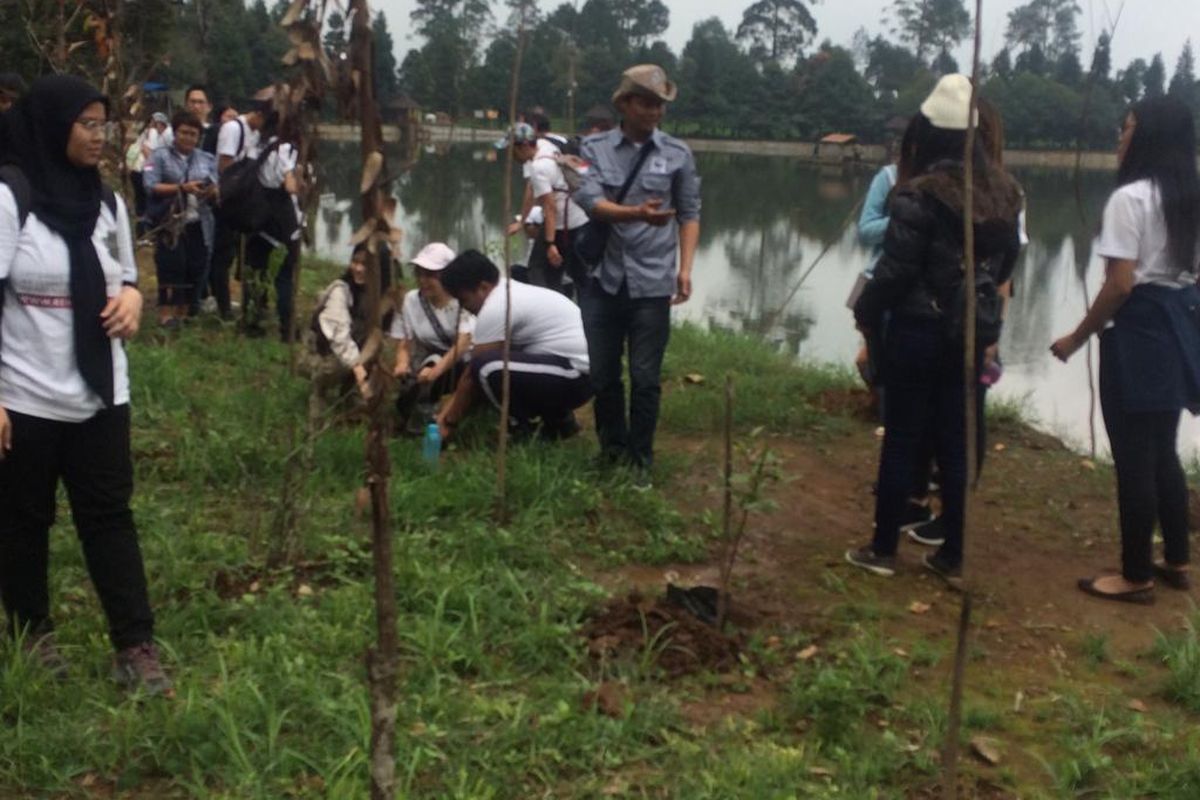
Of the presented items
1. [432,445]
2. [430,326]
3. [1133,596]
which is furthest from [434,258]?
[1133,596]

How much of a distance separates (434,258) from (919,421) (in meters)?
2.30

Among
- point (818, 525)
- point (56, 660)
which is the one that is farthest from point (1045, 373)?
point (56, 660)

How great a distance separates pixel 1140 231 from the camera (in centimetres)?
386

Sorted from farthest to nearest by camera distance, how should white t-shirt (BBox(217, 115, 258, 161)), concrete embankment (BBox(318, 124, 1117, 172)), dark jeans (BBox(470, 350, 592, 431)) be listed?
white t-shirt (BBox(217, 115, 258, 161)) → dark jeans (BBox(470, 350, 592, 431)) → concrete embankment (BBox(318, 124, 1117, 172))

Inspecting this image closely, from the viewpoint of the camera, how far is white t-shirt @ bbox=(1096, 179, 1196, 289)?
384 centimetres

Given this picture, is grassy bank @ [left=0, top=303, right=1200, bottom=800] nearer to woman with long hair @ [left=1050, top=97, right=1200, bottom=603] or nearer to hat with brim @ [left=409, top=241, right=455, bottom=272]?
woman with long hair @ [left=1050, top=97, right=1200, bottom=603]

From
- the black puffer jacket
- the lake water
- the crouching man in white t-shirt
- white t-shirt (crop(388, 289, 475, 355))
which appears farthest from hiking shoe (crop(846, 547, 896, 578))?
white t-shirt (crop(388, 289, 475, 355))

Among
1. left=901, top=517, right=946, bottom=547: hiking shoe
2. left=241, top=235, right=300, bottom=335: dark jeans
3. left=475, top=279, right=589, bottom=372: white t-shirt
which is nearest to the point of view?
left=901, top=517, right=946, bottom=547: hiking shoe

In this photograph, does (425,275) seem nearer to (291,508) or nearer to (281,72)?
(291,508)

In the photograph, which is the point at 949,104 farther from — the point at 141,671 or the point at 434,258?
the point at 141,671

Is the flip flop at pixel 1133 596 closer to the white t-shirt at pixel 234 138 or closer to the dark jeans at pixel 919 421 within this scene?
the dark jeans at pixel 919 421

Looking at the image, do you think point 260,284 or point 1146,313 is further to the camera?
point 260,284

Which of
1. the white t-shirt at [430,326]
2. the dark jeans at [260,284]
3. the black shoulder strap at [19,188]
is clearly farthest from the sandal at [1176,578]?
the dark jeans at [260,284]

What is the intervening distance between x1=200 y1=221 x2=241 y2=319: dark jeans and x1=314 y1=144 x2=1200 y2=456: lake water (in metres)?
0.61
